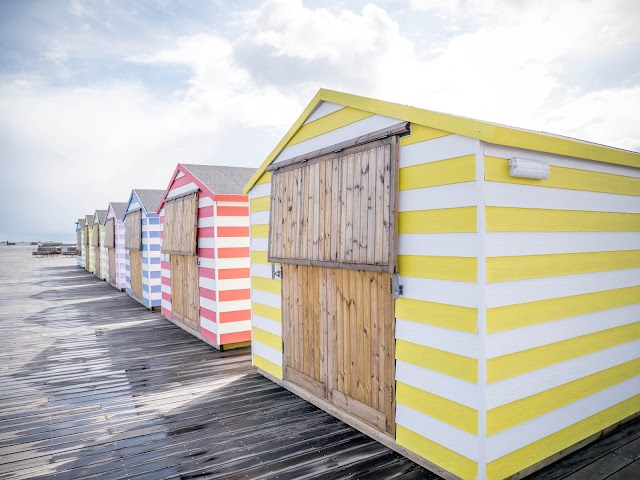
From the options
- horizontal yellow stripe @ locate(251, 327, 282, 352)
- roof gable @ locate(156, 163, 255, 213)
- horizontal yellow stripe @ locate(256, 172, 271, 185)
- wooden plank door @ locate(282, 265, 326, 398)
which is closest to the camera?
wooden plank door @ locate(282, 265, 326, 398)

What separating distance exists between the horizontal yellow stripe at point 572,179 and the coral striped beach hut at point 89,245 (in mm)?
23824

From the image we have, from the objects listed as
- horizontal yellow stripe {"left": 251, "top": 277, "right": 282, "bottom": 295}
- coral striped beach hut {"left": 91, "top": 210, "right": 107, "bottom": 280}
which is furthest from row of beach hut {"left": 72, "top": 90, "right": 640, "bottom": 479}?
coral striped beach hut {"left": 91, "top": 210, "right": 107, "bottom": 280}

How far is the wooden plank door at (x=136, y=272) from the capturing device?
13316 mm

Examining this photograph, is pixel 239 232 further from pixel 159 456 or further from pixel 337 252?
pixel 159 456

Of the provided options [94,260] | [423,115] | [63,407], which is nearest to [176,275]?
[63,407]

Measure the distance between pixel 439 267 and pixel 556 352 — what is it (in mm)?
1304

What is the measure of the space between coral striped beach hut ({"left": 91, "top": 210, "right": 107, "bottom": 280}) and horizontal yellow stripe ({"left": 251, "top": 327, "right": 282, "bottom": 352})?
15985 mm

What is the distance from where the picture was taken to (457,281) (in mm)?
3209

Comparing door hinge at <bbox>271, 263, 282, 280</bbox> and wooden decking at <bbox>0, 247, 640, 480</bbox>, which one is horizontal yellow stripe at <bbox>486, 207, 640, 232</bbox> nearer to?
wooden decking at <bbox>0, 247, 640, 480</bbox>

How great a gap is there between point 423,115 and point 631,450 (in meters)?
3.50

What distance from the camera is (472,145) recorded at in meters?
3.08

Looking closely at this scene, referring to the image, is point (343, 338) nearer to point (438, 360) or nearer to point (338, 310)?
point (338, 310)

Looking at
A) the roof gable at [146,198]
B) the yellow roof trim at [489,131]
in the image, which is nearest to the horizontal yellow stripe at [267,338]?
the yellow roof trim at [489,131]

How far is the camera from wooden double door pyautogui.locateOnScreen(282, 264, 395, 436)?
3965mm
